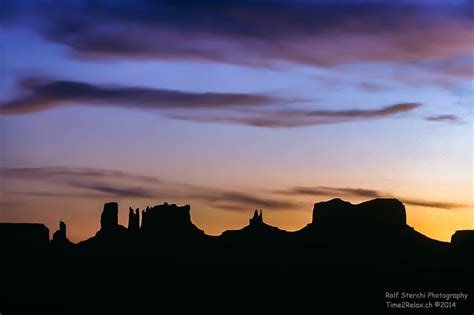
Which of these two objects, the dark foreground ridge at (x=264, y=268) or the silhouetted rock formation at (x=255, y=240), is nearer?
the dark foreground ridge at (x=264, y=268)

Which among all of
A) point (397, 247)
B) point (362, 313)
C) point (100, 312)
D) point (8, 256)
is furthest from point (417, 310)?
point (8, 256)

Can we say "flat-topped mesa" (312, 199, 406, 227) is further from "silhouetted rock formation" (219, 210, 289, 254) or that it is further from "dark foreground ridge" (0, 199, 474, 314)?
"silhouetted rock formation" (219, 210, 289, 254)

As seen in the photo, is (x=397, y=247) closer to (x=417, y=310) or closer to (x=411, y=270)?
(x=411, y=270)

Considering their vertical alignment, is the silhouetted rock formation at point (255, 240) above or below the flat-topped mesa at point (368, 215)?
below

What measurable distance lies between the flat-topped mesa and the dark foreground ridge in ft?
0.79

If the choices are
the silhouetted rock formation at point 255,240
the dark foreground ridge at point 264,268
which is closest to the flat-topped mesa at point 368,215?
the dark foreground ridge at point 264,268

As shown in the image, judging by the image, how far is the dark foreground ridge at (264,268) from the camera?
433 ft

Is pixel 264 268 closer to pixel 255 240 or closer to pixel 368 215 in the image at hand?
pixel 255 240

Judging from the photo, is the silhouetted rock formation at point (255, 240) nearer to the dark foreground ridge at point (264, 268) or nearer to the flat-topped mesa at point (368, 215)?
the dark foreground ridge at point (264, 268)

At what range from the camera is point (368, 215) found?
197 metres

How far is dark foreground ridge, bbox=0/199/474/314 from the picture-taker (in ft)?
433

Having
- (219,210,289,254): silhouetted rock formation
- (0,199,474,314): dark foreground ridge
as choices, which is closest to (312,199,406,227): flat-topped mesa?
(0,199,474,314): dark foreground ridge

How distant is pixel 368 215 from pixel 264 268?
1748 inches

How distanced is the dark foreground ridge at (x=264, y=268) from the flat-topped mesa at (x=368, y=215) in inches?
9.5
